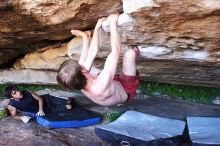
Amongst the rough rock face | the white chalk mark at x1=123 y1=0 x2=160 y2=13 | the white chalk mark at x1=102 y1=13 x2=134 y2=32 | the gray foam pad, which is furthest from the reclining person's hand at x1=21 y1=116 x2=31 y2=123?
the white chalk mark at x1=123 y1=0 x2=160 y2=13

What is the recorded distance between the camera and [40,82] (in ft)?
21.3

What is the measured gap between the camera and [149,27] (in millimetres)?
3754

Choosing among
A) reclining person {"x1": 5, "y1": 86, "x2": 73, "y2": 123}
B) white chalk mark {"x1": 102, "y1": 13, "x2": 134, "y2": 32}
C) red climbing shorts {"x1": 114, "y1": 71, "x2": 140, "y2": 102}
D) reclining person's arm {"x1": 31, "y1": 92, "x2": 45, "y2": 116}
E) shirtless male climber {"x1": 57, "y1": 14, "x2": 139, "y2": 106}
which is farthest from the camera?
reclining person {"x1": 5, "y1": 86, "x2": 73, "y2": 123}

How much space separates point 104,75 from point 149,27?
638 millimetres

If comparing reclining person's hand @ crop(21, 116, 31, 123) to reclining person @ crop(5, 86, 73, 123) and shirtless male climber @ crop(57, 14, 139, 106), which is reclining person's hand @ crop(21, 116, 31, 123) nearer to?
reclining person @ crop(5, 86, 73, 123)

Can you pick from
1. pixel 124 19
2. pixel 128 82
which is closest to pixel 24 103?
pixel 128 82

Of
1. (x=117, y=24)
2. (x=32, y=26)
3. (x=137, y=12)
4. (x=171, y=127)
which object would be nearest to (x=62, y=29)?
(x=32, y=26)

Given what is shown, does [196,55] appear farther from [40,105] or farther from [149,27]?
[40,105]

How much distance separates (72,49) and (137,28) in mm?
1317

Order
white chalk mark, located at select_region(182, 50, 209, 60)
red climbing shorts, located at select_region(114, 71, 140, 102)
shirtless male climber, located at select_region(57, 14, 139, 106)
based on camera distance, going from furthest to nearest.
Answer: white chalk mark, located at select_region(182, 50, 209, 60), red climbing shorts, located at select_region(114, 71, 140, 102), shirtless male climber, located at select_region(57, 14, 139, 106)

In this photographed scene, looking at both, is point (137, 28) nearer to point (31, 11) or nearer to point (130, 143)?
point (31, 11)

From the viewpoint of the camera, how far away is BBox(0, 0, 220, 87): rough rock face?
133 inches

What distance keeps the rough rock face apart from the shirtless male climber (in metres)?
0.17

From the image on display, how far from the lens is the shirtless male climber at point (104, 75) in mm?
3559
